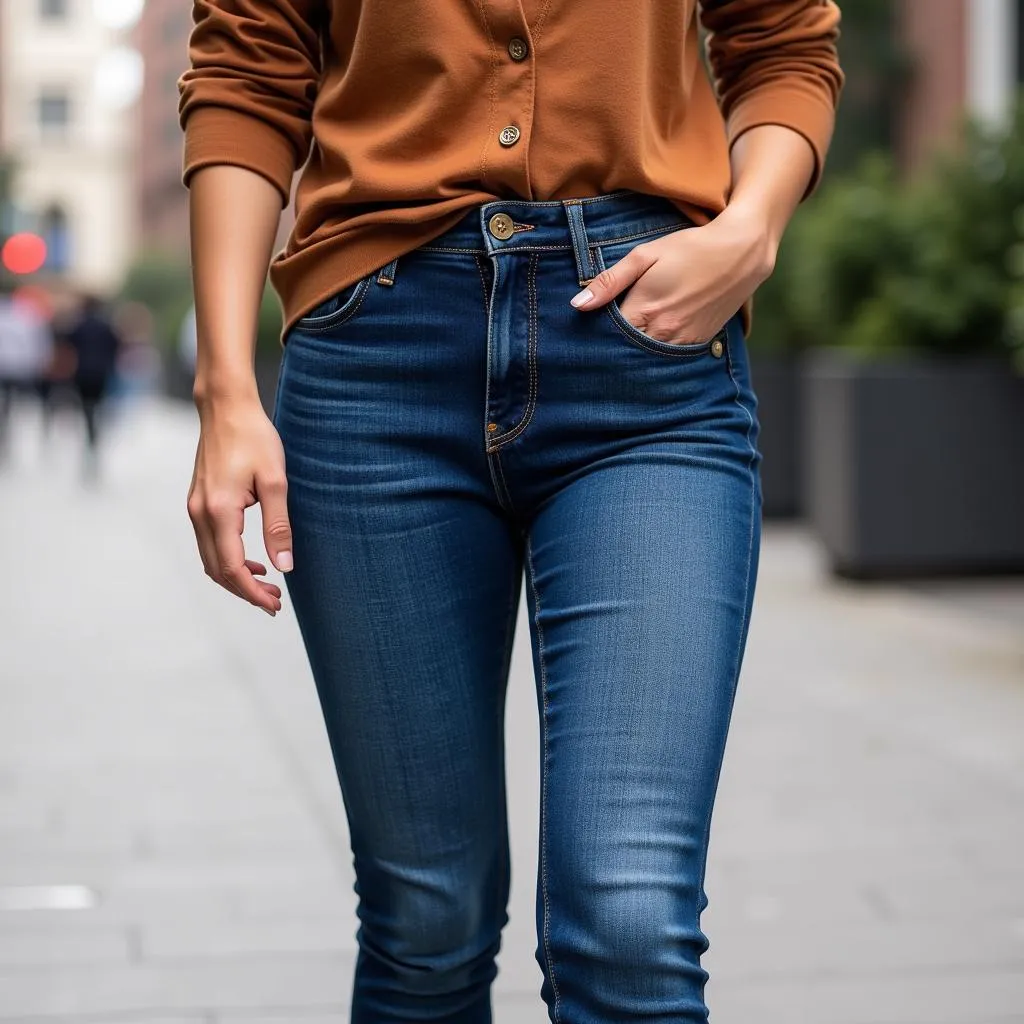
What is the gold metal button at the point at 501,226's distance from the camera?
1.64 metres

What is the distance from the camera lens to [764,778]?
466 centimetres

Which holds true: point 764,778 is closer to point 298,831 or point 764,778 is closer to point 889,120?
point 298,831

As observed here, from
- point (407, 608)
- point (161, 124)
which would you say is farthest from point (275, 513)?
point (161, 124)

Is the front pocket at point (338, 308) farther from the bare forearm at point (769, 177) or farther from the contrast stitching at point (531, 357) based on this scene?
the bare forearm at point (769, 177)

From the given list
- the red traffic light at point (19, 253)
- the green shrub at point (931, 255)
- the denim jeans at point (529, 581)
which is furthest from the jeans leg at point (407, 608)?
the red traffic light at point (19, 253)

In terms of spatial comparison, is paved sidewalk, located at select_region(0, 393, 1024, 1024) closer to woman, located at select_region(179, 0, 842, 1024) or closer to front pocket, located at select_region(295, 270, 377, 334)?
woman, located at select_region(179, 0, 842, 1024)

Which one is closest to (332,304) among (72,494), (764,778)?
(764,778)

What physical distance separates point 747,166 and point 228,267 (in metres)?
0.51

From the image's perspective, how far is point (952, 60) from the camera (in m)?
13.3

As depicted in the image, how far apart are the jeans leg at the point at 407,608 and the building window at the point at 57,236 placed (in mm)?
72775

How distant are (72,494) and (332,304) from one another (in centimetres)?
1327

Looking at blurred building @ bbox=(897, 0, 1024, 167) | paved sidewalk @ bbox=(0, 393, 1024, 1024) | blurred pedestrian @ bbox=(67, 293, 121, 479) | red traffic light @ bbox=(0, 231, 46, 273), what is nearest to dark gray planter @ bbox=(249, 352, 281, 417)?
blurred pedestrian @ bbox=(67, 293, 121, 479)

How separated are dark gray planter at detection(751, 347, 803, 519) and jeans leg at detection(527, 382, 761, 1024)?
914cm

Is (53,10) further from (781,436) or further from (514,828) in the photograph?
(514,828)
